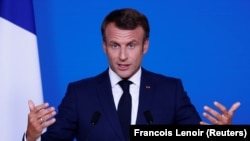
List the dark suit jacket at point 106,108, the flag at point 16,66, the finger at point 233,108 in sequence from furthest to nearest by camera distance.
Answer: the flag at point 16,66 < the dark suit jacket at point 106,108 < the finger at point 233,108

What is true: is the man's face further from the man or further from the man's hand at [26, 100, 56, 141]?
the man's hand at [26, 100, 56, 141]

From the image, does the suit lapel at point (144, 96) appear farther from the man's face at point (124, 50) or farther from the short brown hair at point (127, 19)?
the short brown hair at point (127, 19)

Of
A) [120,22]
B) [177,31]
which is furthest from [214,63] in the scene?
[120,22]

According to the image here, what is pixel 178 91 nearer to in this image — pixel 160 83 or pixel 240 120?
pixel 160 83

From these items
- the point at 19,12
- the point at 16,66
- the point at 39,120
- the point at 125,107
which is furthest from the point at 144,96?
the point at 19,12

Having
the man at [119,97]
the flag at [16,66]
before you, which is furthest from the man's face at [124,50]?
the flag at [16,66]

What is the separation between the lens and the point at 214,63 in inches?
94.0

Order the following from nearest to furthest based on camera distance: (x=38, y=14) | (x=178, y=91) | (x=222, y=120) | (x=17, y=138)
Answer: (x=222, y=120)
(x=178, y=91)
(x=17, y=138)
(x=38, y=14)

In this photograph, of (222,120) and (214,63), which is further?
(214,63)

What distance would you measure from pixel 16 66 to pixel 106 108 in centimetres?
63

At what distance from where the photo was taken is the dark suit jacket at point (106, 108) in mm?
1570

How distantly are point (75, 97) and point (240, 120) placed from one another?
115cm

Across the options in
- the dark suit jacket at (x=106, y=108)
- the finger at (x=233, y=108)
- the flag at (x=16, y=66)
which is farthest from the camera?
the flag at (x=16, y=66)

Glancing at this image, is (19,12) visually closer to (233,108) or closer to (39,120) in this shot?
(39,120)
